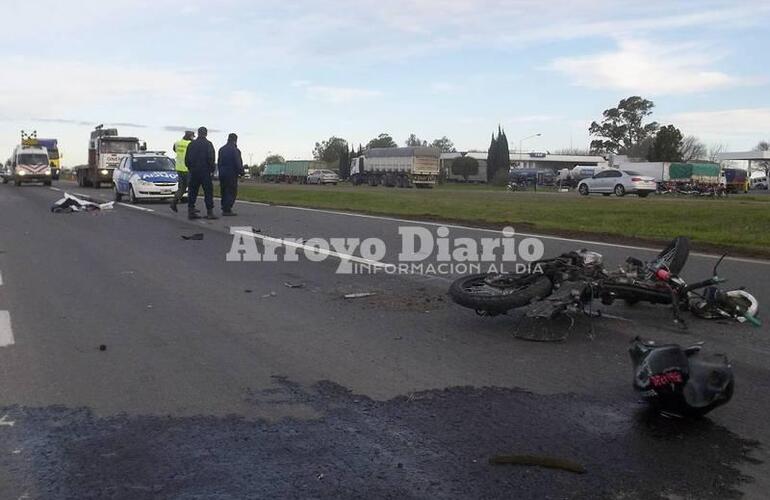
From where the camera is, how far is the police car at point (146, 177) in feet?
78.4

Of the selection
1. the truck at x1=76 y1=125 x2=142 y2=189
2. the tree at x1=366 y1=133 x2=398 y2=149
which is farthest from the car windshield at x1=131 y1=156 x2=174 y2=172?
the tree at x1=366 y1=133 x2=398 y2=149

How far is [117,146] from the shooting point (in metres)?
38.8

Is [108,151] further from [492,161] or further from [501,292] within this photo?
[492,161]

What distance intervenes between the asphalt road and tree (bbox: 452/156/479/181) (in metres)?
79.9

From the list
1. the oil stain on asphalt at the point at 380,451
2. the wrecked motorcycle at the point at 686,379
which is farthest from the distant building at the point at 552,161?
the oil stain on asphalt at the point at 380,451

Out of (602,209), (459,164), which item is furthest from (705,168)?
(602,209)

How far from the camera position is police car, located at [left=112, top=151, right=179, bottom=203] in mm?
23891

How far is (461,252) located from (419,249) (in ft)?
2.29

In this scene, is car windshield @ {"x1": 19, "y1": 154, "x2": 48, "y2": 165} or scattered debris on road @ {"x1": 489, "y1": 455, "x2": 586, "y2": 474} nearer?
scattered debris on road @ {"x1": 489, "y1": 455, "x2": 586, "y2": 474}

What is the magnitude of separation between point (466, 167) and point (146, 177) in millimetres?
66663

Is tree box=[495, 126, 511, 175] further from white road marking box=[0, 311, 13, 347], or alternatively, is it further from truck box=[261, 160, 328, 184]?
white road marking box=[0, 311, 13, 347]

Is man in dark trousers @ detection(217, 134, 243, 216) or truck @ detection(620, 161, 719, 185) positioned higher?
truck @ detection(620, 161, 719, 185)

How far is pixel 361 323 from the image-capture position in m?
6.66

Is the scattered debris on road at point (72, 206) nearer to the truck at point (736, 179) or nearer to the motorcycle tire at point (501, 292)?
the motorcycle tire at point (501, 292)
